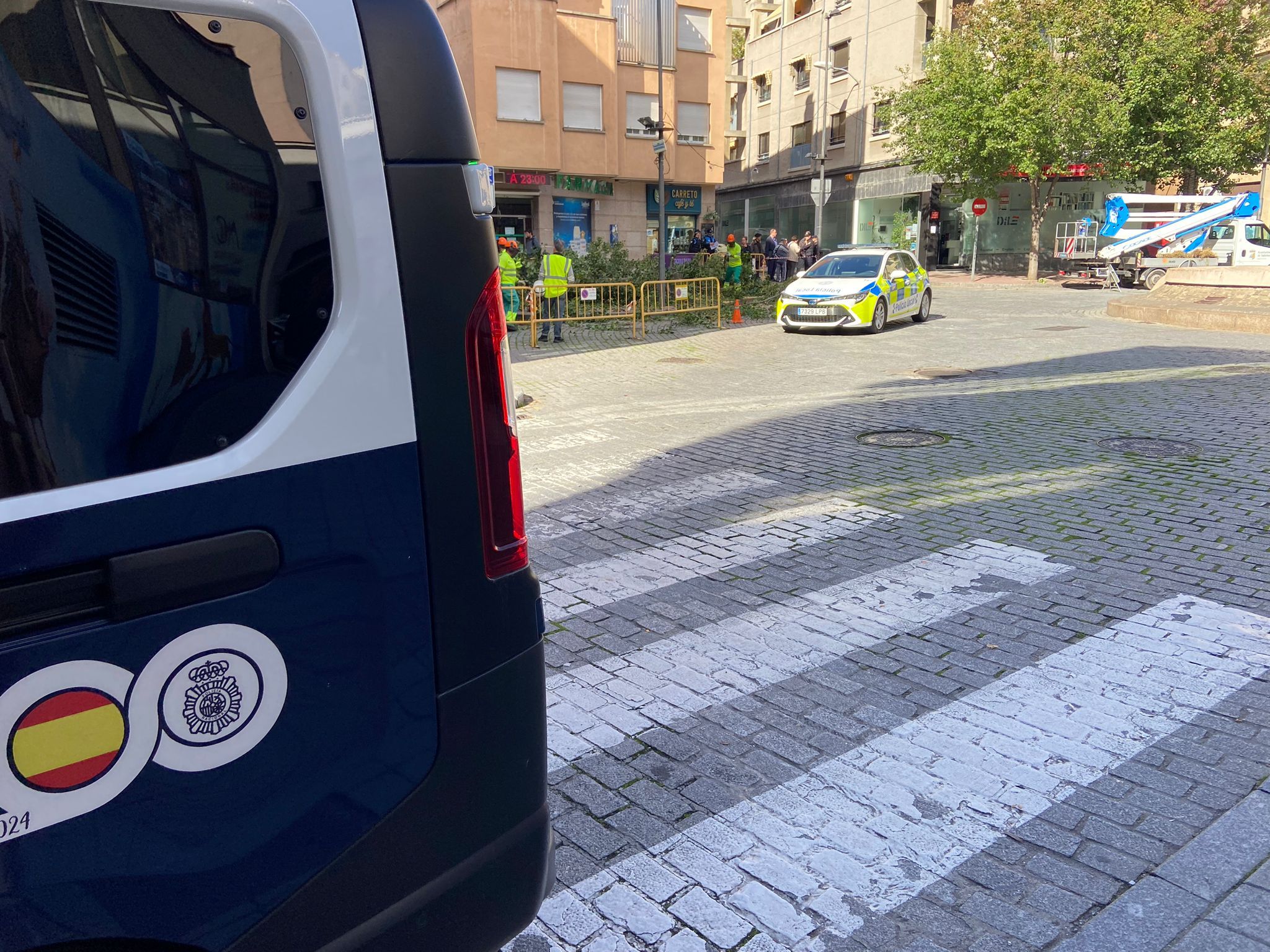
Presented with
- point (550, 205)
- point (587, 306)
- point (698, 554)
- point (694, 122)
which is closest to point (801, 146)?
point (694, 122)

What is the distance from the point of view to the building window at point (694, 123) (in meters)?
36.1

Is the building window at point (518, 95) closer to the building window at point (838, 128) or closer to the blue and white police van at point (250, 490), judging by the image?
the building window at point (838, 128)

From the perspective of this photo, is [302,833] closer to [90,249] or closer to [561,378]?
[90,249]

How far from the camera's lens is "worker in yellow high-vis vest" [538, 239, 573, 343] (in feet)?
58.3

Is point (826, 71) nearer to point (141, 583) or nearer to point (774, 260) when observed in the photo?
point (774, 260)

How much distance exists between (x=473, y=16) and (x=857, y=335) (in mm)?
18965

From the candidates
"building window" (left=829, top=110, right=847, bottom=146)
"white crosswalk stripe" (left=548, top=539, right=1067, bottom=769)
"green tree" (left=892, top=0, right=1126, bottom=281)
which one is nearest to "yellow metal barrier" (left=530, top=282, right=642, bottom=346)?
"white crosswalk stripe" (left=548, top=539, right=1067, bottom=769)

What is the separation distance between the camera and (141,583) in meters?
1.52

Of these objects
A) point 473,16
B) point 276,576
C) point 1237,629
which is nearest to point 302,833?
point 276,576

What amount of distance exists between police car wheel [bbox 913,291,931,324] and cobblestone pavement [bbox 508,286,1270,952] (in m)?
11.4

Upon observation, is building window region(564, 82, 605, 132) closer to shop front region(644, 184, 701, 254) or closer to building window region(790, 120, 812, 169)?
shop front region(644, 184, 701, 254)

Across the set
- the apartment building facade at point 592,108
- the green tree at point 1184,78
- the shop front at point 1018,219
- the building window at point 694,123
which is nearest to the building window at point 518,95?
the apartment building facade at point 592,108

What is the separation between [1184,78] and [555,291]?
86.4ft

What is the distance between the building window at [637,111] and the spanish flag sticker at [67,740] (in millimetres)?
34970
